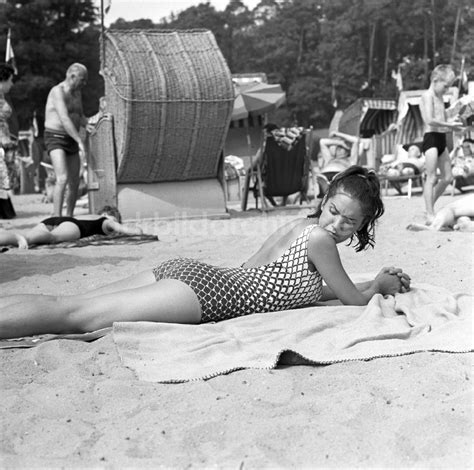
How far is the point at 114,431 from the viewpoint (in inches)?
94.3

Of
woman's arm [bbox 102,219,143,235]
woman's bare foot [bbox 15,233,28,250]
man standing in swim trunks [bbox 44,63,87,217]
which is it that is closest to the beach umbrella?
man standing in swim trunks [bbox 44,63,87,217]

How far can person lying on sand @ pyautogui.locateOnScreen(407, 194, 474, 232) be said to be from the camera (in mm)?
7320

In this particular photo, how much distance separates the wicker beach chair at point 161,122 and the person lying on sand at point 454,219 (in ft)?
10.6

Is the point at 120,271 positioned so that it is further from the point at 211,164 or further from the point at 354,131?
the point at 354,131

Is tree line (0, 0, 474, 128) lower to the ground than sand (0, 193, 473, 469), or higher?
higher

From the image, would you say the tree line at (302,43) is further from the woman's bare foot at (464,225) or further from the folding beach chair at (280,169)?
the woman's bare foot at (464,225)

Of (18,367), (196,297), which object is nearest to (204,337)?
(196,297)

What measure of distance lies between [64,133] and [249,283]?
5.83 metres

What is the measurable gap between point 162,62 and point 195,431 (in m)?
7.76

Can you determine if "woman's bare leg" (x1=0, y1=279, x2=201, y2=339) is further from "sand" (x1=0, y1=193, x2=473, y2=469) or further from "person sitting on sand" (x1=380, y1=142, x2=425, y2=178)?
"person sitting on sand" (x1=380, y1=142, x2=425, y2=178)

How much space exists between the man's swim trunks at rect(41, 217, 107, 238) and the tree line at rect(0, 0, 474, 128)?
90.9 feet

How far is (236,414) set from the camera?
8.18ft

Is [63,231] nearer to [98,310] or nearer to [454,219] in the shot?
[454,219]

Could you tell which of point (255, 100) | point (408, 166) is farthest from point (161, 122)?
point (255, 100)
